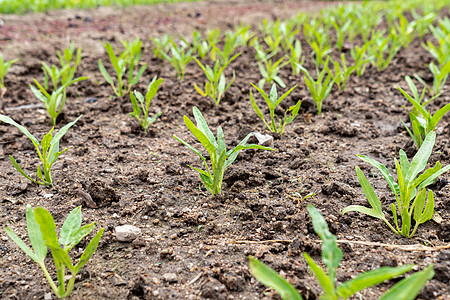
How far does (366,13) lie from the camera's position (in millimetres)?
6461

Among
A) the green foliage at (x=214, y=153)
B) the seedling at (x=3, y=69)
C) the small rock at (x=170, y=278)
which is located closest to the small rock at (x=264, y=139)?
the green foliage at (x=214, y=153)

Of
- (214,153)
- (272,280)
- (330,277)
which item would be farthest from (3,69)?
(330,277)

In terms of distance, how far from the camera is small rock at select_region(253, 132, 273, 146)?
2.49 metres

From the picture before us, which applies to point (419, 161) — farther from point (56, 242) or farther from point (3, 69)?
point (3, 69)

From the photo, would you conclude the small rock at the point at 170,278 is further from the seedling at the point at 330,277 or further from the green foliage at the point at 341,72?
the green foliage at the point at 341,72

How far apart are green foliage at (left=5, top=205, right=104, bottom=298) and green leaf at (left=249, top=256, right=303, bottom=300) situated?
0.56 meters

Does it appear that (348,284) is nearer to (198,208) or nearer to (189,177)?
(198,208)

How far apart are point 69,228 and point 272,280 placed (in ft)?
2.64

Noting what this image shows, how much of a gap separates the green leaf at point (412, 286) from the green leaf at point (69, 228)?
3.60ft

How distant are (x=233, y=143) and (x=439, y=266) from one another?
1.42 metres

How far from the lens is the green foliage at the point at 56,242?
1.34 metres

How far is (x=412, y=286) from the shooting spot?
1.04 meters

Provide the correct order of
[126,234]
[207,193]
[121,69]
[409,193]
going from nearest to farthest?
[409,193], [126,234], [207,193], [121,69]

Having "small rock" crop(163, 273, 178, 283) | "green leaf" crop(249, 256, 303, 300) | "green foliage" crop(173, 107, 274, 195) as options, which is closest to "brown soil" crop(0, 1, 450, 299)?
"small rock" crop(163, 273, 178, 283)
